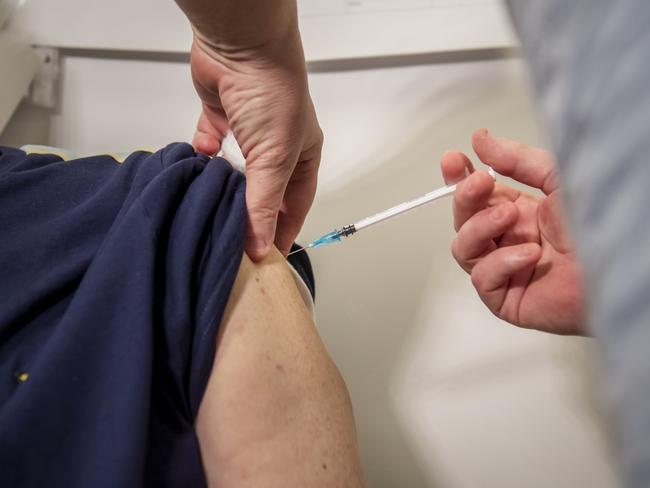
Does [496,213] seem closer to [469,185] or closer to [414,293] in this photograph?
[469,185]

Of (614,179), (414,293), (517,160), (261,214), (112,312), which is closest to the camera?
(614,179)

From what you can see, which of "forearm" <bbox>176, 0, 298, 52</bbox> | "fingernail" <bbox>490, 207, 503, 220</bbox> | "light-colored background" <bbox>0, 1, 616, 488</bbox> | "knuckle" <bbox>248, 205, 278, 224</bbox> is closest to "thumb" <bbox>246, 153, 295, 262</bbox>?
"knuckle" <bbox>248, 205, 278, 224</bbox>

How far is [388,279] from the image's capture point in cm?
101

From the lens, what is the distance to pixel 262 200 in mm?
645

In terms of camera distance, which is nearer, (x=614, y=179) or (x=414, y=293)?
(x=614, y=179)

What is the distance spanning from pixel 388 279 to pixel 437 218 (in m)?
0.16

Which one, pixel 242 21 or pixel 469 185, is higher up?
pixel 242 21

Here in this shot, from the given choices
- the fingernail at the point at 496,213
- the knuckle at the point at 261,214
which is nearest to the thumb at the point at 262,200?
the knuckle at the point at 261,214

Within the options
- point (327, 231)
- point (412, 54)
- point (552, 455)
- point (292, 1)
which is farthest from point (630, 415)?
point (412, 54)

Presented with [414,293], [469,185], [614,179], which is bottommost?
[414,293]

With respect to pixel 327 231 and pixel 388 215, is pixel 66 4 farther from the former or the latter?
pixel 388 215

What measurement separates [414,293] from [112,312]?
0.62m

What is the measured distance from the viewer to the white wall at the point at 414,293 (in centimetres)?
88

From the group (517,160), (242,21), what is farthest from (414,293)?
(242,21)
